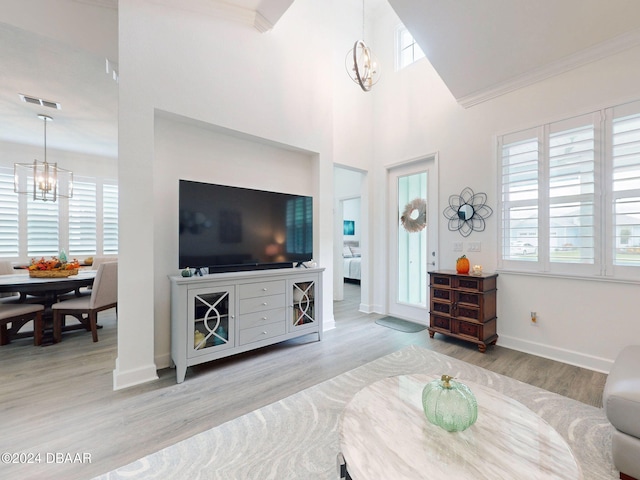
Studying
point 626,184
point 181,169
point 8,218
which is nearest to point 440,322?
point 626,184

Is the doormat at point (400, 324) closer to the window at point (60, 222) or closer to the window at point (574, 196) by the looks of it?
the window at point (574, 196)

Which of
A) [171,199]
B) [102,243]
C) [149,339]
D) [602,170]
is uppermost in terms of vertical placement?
[602,170]

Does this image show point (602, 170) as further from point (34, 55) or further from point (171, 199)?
point (34, 55)

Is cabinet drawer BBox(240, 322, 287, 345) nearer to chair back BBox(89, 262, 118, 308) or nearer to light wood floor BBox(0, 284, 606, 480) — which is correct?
light wood floor BBox(0, 284, 606, 480)

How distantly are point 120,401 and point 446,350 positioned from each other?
10.2 ft

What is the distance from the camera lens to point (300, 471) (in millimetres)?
1438

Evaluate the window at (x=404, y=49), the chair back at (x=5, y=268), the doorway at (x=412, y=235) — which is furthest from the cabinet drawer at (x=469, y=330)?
the chair back at (x=5, y=268)

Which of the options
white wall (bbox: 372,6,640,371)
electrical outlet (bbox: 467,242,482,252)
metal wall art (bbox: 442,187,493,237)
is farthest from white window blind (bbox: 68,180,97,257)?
electrical outlet (bbox: 467,242,482,252)

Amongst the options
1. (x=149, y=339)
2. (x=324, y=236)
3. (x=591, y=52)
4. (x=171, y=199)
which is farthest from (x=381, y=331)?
(x=591, y=52)

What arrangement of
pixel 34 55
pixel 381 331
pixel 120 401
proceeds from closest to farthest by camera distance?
pixel 120 401
pixel 34 55
pixel 381 331

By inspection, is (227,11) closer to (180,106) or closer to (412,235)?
(180,106)

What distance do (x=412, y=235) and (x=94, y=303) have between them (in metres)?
4.37

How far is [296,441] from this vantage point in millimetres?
1647

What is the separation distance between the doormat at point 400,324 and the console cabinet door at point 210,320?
2245mm
